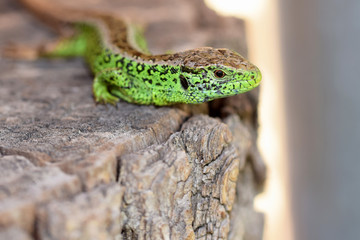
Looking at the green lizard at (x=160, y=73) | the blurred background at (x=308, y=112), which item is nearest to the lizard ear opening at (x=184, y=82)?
→ the green lizard at (x=160, y=73)

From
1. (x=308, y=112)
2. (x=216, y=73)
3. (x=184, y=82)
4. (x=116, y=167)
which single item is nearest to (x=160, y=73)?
(x=184, y=82)

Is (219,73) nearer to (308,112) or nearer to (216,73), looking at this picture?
(216,73)

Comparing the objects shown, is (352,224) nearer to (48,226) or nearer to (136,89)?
(136,89)

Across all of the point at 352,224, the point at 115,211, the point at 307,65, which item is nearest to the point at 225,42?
the point at 307,65

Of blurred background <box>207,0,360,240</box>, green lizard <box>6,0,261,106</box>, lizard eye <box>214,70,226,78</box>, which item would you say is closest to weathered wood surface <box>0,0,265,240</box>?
green lizard <box>6,0,261,106</box>

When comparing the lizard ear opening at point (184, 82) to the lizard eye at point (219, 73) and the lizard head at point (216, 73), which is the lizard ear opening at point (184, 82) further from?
the lizard eye at point (219, 73)

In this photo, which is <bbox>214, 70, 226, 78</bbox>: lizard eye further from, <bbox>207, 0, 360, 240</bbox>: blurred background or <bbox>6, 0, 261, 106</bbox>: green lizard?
<bbox>207, 0, 360, 240</bbox>: blurred background

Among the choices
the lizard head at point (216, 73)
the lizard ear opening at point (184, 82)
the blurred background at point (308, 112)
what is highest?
the lizard head at point (216, 73)
